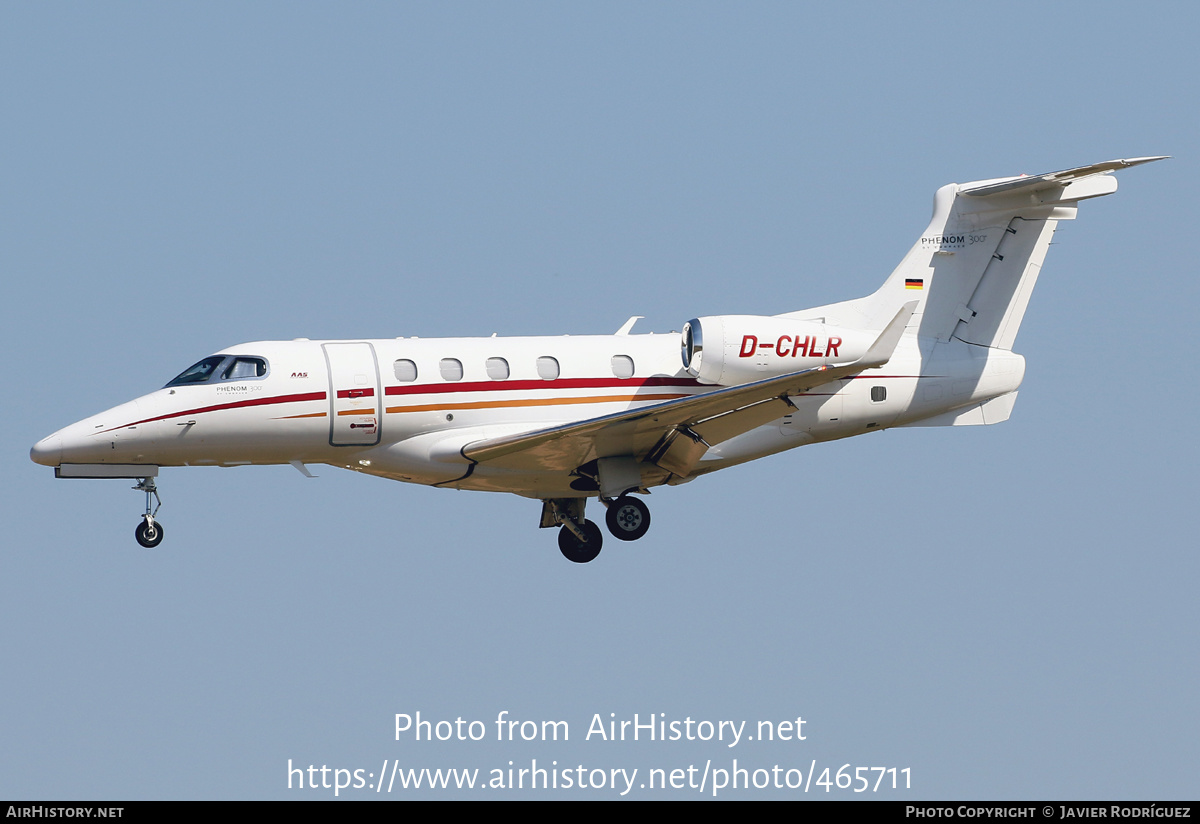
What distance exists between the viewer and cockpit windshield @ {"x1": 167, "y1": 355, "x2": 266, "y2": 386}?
24234 millimetres

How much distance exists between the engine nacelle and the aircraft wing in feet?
1.95

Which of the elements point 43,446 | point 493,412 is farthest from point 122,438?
point 493,412

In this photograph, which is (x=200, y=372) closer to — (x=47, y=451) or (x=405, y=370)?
(x=47, y=451)

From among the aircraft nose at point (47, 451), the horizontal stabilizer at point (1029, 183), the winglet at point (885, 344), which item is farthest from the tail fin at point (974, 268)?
the aircraft nose at point (47, 451)

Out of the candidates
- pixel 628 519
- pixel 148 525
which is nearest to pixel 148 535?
pixel 148 525

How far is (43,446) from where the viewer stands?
23734mm

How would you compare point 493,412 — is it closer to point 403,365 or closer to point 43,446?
point 403,365

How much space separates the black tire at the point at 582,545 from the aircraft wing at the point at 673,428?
1.76 m

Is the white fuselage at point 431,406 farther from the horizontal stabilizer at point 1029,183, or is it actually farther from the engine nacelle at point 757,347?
the horizontal stabilizer at point 1029,183

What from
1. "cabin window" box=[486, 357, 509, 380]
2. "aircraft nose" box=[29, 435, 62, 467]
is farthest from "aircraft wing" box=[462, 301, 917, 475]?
"aircraft nose" box=[29, 435, 62, 467]

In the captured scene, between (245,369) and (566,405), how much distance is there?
4.72m

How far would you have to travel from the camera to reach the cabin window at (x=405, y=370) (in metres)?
24.4

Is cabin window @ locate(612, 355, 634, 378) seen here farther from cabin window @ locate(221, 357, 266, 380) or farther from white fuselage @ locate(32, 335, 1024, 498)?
cabin window @ locate(221, 357, 266, 380)

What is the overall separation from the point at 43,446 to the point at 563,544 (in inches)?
319
